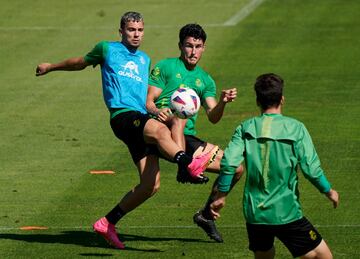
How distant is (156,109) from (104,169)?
457cm

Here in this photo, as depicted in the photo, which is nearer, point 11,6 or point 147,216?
point 147,216

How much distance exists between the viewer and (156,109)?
14484mm

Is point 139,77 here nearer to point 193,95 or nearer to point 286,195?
point 193,95

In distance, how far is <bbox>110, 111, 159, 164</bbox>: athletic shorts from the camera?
1411 cm

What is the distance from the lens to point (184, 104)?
45.7 feet

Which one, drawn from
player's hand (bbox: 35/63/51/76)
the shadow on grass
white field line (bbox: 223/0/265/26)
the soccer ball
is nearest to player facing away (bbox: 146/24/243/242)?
the soccer ball

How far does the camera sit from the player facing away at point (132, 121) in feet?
45.5

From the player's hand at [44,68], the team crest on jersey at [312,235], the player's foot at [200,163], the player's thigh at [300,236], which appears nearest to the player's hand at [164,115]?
the player's foot at [200,163]

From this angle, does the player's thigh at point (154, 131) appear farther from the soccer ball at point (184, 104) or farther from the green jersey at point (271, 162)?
the green jersey at point (271, 162)

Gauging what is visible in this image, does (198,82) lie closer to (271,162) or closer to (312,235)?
(271,162)

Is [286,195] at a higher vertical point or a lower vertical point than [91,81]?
higher

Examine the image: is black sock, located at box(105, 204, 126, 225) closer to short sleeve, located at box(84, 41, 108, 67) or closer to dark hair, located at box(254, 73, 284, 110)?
short sleeve, located at box(84, 41, 108, 67)

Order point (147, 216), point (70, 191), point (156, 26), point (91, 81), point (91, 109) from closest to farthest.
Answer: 1. point (147, 216)
2. point (70, 191)
3. point (91, 109)
4. point (91, 81)
5. point (156, 26)

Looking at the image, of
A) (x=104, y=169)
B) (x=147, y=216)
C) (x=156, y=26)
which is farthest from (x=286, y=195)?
(x=156, y=26)
